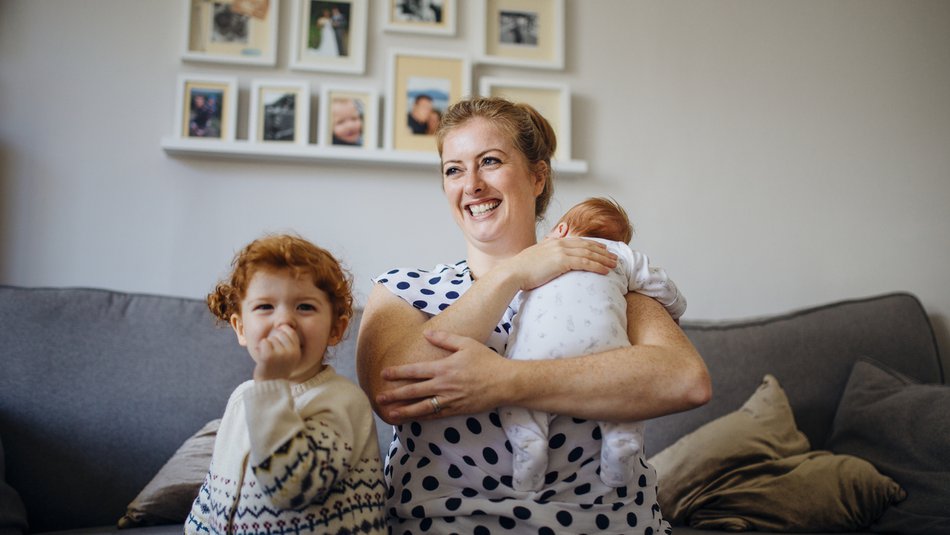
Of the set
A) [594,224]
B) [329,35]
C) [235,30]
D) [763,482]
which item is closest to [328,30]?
[329,35]

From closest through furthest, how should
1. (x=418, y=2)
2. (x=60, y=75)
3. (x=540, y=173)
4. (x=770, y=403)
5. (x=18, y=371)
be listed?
(x=540, y=173), (x=18, y=371), (x=770, y=403), (x=60, y=75), (x=418, y=2)

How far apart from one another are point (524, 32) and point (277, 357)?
1975mm

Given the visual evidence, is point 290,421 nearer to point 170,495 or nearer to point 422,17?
point 170,495

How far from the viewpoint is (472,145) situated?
60.6 inches

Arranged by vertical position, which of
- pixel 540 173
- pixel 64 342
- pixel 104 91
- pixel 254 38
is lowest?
pixel 64 342

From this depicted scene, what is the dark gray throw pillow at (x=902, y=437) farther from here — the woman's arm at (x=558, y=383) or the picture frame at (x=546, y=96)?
the picture frame at (x=546, y=96)

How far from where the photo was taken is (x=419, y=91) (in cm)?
251

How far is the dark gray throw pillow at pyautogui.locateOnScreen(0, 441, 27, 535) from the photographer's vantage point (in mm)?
1590

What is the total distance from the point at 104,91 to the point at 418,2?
3.70 ft

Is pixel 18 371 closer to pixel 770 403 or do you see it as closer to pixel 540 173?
pixel 540 173

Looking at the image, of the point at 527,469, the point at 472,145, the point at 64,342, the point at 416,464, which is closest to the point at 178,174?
the point at 64,342

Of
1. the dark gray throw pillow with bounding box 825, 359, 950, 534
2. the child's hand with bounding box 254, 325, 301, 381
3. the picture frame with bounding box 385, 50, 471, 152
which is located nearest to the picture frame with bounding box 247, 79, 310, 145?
the picture frame with bounding box 385, 50, 471, 152

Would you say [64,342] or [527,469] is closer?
[527,469]

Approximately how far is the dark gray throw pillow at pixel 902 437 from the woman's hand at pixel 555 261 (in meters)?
1.08
